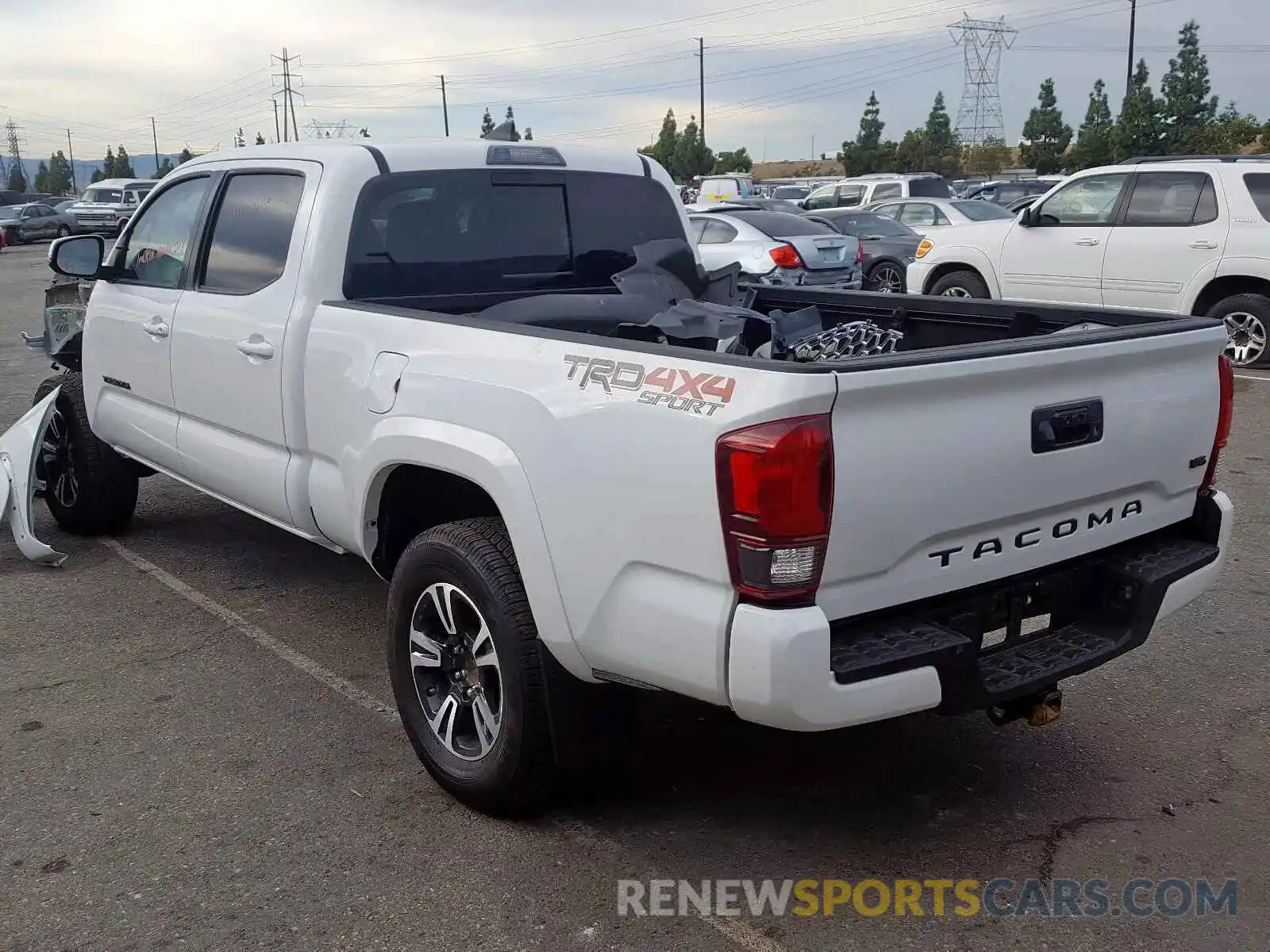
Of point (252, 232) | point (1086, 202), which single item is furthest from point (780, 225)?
point (252, 232)

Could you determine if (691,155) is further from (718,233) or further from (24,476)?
(24,476)

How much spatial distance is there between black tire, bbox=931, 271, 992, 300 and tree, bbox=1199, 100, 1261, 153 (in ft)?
114

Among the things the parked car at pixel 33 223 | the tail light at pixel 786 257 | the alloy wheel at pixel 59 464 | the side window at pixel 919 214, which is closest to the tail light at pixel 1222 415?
the alloy wheel at pixel 59 464

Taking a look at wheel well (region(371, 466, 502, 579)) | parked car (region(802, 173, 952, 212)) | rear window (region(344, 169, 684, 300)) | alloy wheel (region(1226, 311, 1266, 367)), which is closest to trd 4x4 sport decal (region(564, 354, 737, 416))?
wheel well (region(371, 466, 502, 579))

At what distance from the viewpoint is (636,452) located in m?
2.87

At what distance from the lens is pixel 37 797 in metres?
3.73

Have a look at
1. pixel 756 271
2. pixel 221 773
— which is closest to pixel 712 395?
pixel 221 773

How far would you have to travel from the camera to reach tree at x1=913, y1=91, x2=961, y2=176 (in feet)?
236

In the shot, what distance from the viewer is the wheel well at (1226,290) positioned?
429 inches

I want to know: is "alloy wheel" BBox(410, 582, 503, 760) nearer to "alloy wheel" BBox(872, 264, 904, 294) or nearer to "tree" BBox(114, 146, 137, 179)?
"alloy wheel" BBox(872, 264, 904, 294)

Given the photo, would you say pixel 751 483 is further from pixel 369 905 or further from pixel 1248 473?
pixel 1248 473

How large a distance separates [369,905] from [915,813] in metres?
1.57

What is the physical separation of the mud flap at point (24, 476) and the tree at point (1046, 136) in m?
64.8

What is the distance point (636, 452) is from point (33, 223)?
4640 centimetres
